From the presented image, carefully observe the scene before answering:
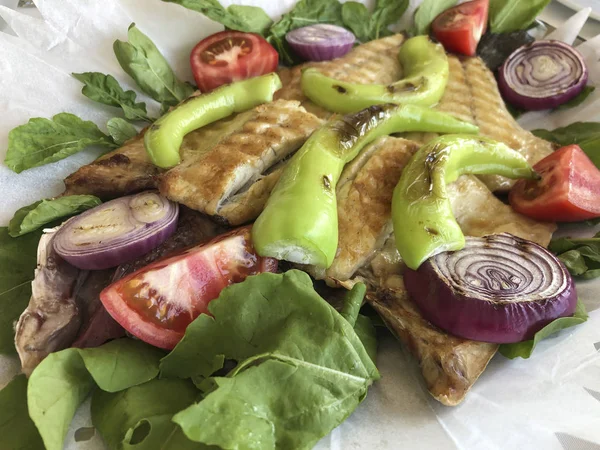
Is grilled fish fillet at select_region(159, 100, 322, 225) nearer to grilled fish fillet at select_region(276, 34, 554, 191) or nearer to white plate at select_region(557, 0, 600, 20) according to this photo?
grilled fish fillet at select_region(276, 34, 554, 191)

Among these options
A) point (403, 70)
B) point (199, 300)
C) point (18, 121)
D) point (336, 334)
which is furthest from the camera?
point (403, 70)

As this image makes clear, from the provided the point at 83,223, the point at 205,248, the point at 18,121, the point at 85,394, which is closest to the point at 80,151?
the point at 18,121

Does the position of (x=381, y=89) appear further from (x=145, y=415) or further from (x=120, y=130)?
(x=145, y=415)

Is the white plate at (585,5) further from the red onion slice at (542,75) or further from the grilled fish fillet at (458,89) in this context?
the grilled fish fillet at (458,89)

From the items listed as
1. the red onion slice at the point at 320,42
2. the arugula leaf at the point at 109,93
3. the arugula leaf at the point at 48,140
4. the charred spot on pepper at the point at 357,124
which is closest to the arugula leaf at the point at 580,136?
the charred spot on pepper at the point at 357,124

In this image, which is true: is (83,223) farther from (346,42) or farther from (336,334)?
(346,42)
